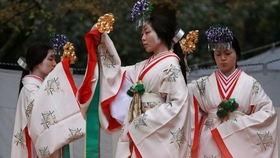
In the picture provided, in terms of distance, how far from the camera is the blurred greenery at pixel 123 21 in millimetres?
10523

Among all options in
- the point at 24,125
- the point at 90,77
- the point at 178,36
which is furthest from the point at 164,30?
the point at 24,125

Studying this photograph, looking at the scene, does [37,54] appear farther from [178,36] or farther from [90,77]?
[178,36]

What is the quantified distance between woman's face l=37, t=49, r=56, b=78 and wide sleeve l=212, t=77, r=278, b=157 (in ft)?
5.66

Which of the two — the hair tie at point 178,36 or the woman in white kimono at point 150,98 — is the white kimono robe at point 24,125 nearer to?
the woman in white kimono at point 150,98

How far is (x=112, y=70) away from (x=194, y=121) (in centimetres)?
75

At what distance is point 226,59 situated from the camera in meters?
5.95

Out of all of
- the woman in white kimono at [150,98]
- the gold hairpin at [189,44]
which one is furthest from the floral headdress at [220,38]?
the woman in white kimono at [150,98]

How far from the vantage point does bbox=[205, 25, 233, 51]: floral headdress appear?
590cm

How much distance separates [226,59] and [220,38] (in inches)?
7.0

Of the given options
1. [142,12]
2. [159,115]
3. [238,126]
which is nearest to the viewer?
[159,115]

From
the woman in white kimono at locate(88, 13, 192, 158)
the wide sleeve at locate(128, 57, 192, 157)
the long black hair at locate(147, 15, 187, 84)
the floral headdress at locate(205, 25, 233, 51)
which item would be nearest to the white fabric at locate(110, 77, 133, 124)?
the woman in white kimono at locate(88, 13, 192, 158)

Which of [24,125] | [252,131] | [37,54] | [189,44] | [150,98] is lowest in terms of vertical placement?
[24,125]

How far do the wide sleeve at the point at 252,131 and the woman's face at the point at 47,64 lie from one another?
67.9 inches

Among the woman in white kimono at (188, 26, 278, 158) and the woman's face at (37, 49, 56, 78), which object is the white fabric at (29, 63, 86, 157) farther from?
the woman in white kimono at (188, 26, 278, 158)
